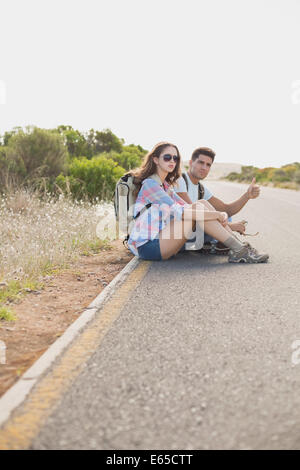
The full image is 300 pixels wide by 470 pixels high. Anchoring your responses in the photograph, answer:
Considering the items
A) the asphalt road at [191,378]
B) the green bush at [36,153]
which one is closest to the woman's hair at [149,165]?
the asphalt road at [191,378]

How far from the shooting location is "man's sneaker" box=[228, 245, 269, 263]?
6.04 metres

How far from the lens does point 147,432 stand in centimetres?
208

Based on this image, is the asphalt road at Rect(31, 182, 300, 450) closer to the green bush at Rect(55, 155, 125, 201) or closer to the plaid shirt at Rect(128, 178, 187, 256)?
the plaid shirt at Rect(128, 178, 187, 256)

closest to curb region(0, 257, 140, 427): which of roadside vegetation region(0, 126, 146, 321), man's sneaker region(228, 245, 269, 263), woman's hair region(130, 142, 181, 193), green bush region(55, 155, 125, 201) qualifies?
roadside vegetation region(0, 126, 146, 321)

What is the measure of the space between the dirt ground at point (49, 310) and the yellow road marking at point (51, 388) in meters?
0.23

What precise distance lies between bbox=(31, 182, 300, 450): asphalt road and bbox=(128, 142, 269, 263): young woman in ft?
3.78

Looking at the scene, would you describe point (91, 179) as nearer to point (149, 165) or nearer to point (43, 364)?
point (149, 165)

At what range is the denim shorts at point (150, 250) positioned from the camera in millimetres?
5879

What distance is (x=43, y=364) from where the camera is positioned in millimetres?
2836

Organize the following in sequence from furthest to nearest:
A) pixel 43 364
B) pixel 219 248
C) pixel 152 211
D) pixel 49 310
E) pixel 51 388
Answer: pixel 219 248
pixel 152 211
pixel 49 310
pixel 43 364
pixel 51 388

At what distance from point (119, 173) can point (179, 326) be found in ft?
34.9

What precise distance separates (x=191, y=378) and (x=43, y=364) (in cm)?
86
